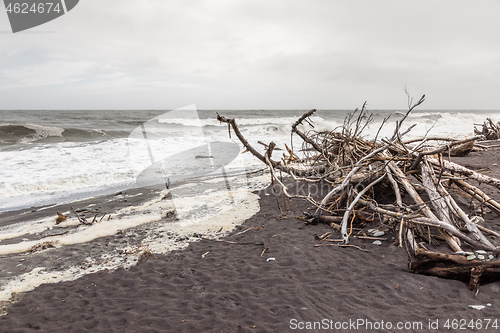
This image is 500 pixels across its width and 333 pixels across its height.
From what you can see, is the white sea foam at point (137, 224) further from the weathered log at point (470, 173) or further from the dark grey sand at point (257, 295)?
the weathered log at point (470, 173)

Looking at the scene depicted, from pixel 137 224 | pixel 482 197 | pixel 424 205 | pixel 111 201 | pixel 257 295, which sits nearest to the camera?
pixel 257 295

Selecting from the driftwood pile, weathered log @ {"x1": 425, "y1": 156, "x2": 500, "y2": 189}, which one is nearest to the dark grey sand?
the driftwood pile

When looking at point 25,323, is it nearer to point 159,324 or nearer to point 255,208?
point 159,324

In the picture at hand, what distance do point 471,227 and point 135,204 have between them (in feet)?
17.5

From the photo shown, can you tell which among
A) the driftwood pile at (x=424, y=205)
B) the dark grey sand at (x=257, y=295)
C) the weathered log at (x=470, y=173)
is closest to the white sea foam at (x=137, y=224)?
the dark grey sand at (x=257, y=295)

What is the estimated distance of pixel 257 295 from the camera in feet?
8.04

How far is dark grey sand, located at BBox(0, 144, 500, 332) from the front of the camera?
2.10 meters

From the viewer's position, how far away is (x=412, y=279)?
2.45 meters

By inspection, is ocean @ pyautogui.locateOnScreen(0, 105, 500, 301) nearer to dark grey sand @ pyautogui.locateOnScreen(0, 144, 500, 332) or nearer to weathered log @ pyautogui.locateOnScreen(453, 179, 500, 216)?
dark grey sand @ pyautogui.locateOnScreen(0, 144, 500, 332)

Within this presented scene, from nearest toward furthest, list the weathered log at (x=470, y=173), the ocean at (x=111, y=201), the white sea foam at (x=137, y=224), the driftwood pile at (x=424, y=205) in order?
the driftwood pile at (x=424, y=205), the white sea foam at (x=137, y=224), the weathered log at (x=470, y=173), the ocean at (x=111, y=201)

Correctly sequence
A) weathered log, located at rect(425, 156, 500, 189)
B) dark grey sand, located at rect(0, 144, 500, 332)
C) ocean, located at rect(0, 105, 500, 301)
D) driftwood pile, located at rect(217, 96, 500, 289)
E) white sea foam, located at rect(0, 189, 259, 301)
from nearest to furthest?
dark grey sand, located at rect(0, 144, 500, 332), driftwood pile, located at rect(217, 96, 500, 289), white sea foam, located at rect(0, 189, 259, 301), weathered log, located at rect(425, 156, 500, 189), ocean, located at rect(0, 105, 500, 301)

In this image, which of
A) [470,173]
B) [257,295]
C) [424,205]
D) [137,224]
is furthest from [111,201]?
[470,173]

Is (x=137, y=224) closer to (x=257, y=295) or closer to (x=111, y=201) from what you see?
(x=111, y=201)

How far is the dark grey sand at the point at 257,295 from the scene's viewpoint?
2.10 metres
